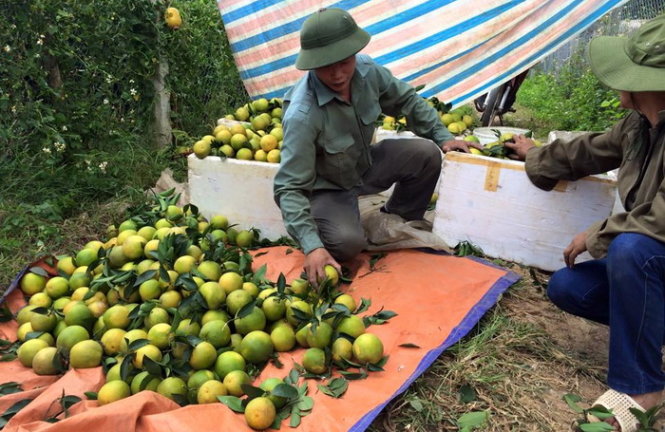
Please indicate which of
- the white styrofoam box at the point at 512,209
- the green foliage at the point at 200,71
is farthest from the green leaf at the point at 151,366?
the green foliage at the point at 200,71

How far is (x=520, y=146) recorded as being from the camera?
117 inches

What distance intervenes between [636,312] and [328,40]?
5.64ft

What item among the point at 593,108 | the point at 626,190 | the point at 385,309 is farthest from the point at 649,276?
the point at 593,108

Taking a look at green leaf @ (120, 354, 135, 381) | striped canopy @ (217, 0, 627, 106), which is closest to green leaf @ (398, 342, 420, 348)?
green leaf @ (120, 354, 135, 381)

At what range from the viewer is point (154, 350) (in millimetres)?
2152

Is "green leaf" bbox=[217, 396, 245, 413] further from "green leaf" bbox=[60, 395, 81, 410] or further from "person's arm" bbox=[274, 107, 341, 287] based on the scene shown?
"person's arm" bbox=[274, 107, 341, 287]

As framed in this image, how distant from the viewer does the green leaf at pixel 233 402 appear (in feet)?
6.42

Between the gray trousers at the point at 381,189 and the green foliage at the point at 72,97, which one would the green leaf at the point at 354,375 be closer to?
the gray trousers at the point at 381,189

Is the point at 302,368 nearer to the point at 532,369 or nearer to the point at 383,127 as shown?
the point at 532,369

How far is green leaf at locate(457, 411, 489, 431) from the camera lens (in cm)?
198

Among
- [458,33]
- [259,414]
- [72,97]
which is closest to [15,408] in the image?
[259,414]

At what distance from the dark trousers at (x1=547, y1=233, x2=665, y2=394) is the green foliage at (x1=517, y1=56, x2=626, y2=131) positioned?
3.27 meters

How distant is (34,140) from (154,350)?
7.47ft

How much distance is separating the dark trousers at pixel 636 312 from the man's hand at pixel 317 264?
1175mm
